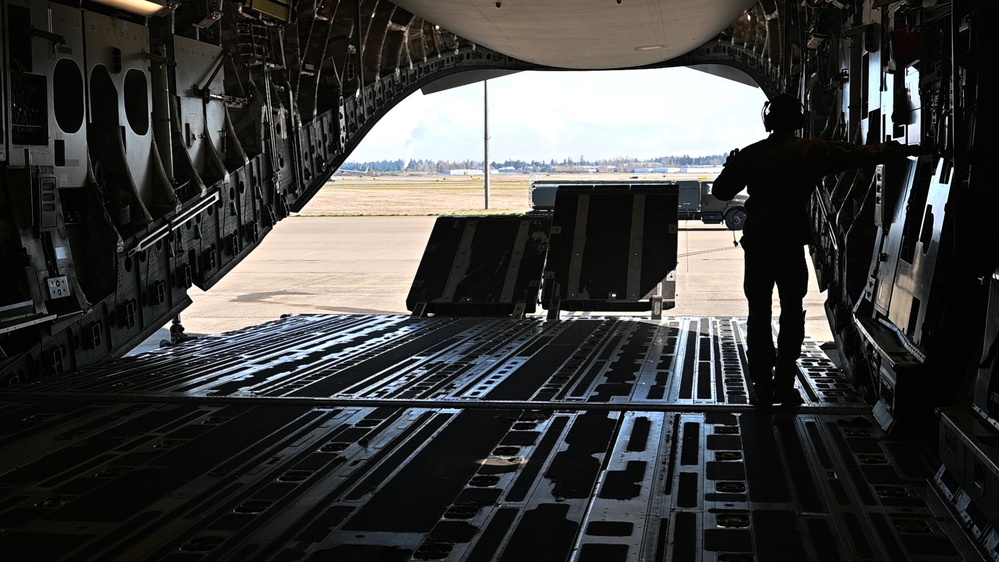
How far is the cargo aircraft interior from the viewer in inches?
143

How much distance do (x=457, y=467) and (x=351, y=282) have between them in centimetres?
1507

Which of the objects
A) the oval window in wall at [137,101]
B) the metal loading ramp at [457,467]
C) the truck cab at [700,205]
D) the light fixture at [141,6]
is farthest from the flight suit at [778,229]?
the truck cab at [700,205]

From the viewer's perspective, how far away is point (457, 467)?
4.40m

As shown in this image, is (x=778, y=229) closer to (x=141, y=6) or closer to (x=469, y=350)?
(x=469, y=350)

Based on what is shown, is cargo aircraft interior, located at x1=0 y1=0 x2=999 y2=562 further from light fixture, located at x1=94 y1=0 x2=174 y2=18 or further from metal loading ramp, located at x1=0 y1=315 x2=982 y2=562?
light fixture, located at x1=94 y1=0 x2=174 y2=18

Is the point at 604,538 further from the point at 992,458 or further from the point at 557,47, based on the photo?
the point at 557,47

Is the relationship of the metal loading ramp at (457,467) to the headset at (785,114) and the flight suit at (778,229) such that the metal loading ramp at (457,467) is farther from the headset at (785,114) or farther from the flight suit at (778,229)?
the headset at (785,114)

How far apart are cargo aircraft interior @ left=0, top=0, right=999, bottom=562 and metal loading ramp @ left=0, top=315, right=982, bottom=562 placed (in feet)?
0.07

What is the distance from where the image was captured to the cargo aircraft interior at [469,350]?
3.63 m

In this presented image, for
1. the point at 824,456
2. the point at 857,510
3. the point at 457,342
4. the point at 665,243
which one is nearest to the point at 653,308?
the point at 665,243

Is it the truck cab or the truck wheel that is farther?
the truck cab

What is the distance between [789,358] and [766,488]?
5.18 feet

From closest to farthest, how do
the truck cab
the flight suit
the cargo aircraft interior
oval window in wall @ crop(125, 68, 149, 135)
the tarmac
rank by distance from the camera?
the cargo aircraft interior, the flight suit, oval window in wall @ crop(125, 68, 149, 135), the tarmac, the truck cab

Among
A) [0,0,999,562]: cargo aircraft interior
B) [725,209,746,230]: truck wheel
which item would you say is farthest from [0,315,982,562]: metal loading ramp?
[725,209,746,230]: truck wheel
